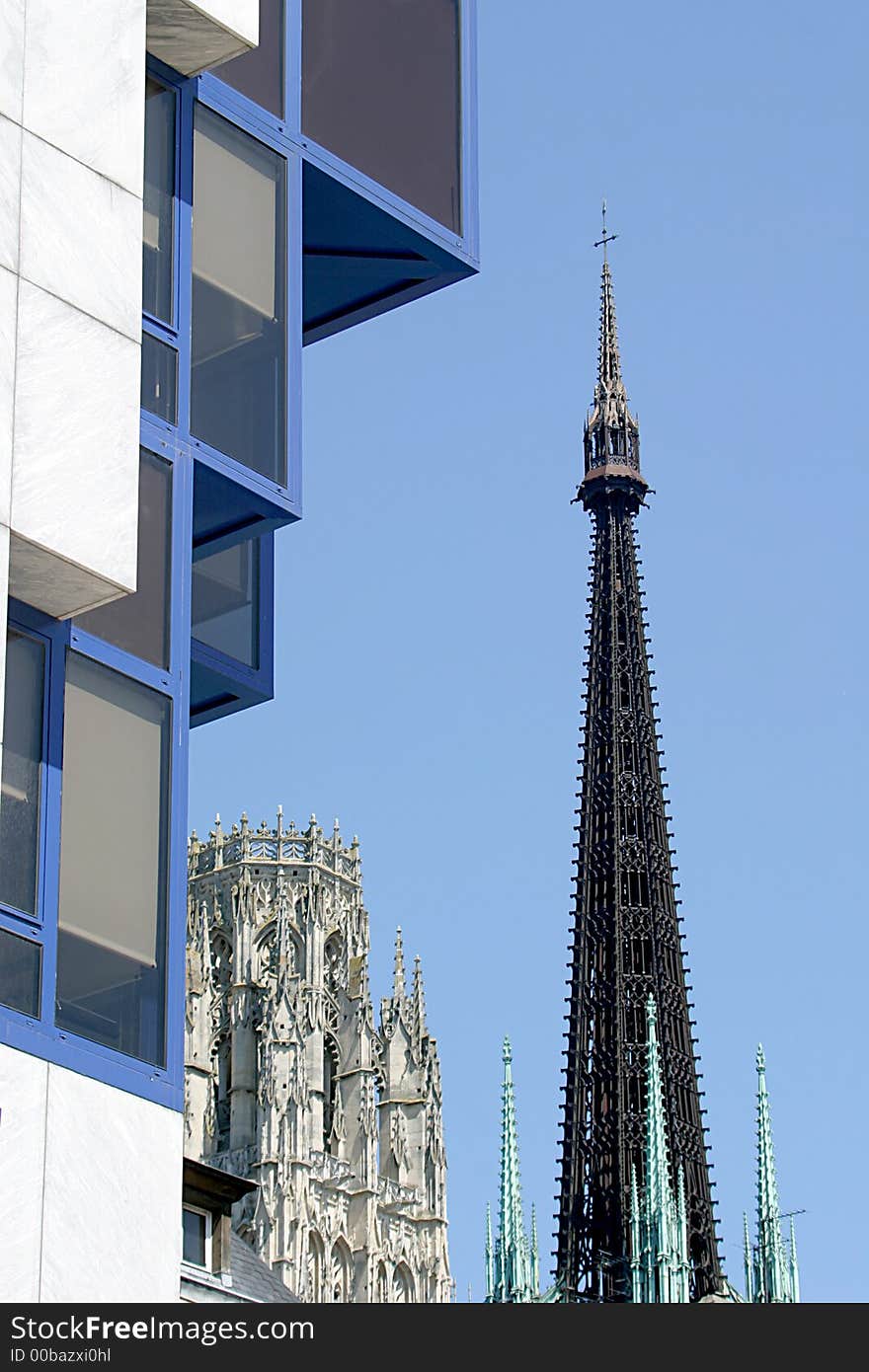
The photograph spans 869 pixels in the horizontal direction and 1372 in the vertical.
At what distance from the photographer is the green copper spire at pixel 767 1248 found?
117 meters

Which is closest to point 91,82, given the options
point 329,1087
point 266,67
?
point 266,67

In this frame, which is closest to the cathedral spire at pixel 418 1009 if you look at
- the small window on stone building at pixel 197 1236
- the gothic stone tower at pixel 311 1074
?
the gothic stone tower at pixel 311 1074

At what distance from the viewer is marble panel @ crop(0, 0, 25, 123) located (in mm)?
20875

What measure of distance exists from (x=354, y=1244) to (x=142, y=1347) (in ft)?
301

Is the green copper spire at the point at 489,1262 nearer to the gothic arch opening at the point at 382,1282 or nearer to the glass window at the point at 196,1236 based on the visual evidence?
the gothic arch opening at the point at 382,1282

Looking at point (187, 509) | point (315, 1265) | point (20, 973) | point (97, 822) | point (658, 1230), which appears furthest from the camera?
point (658, 1230)

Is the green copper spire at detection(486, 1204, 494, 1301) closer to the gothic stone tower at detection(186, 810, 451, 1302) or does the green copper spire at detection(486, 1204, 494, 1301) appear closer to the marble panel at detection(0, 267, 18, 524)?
the gothic stone tower at detection(186, 810, 451, 1302)

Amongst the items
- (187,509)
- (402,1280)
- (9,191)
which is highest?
(402,1280)

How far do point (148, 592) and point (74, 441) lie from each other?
5.33ft

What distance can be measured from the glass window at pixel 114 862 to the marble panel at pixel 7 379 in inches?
59.4

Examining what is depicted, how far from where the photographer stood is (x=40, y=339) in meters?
20.7

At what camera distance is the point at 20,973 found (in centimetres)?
1977

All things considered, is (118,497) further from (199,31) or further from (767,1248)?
(767,1248)

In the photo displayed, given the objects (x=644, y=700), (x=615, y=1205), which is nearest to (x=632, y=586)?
(x=644, y=700)
